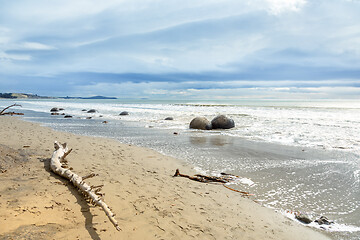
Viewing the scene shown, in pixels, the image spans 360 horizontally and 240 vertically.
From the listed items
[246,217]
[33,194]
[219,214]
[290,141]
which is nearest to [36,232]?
[33,194]

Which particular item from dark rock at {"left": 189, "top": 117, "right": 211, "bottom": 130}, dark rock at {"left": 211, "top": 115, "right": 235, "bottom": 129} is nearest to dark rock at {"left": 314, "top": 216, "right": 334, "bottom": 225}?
dark rock at {"left": 189, "top": 117, "right": 211, "bottom": 130}

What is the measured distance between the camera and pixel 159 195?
457 cm

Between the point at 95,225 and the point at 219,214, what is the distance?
81.7 inches

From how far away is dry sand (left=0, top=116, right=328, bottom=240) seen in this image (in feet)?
10.0

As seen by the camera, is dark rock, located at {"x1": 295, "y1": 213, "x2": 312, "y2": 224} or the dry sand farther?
dark rock, located at {"x1": 295, "y1": 213, "x2": 312, "y2": 224}

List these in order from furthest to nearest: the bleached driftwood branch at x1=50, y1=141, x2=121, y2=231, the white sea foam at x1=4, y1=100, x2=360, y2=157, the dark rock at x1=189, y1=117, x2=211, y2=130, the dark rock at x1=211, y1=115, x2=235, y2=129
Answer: the dark rock at x1=211, y1=115, x2=235, y2=129
the dark rock at x1=189, y1=117, x2=211, y2=130
the white sea foam at x1=4, y1=100, x2=360, y2=157
the bleached driftwood branch at x1=50, y1=141, x2=121, y2=231

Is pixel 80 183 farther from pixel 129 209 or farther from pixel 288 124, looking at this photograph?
pixel 288 124

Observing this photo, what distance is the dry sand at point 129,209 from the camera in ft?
10.0

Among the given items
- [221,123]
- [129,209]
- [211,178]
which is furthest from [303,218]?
[221,123]

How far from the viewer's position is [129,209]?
3.80 metres

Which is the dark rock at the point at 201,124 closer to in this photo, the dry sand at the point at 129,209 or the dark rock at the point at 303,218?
the dry sand at the point at 129,209

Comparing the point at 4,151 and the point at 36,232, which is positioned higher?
the point at 4,151

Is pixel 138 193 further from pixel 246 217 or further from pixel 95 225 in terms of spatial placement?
pixel 246 217

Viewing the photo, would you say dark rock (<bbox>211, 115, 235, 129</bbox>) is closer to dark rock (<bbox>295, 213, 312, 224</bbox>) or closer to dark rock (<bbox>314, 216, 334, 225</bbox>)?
dark rock (<bbox>295, 213, 312, 224</bbox>)
